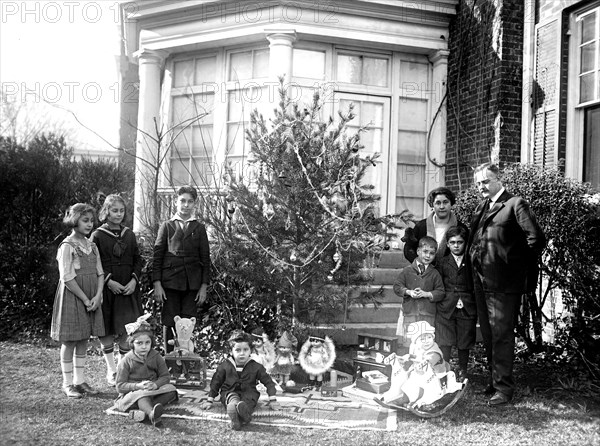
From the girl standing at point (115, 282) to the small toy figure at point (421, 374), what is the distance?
2437 mm

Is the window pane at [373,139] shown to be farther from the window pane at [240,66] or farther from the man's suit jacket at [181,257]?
the man's suit jacket at [181,257]

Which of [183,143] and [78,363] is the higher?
[183,143]

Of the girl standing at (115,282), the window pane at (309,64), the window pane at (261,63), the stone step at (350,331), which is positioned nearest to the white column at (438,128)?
the window pane at (309,64)

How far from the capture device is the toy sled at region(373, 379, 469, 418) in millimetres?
4582

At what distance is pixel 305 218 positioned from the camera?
223 inches

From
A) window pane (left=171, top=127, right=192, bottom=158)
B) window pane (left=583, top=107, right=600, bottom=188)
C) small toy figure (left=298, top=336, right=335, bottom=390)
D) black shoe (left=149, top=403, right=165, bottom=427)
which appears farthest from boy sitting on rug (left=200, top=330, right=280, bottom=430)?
window pane (left=171, top=127, right=192, bottom=158)

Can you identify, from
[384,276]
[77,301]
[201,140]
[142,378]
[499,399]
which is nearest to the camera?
[142,378]

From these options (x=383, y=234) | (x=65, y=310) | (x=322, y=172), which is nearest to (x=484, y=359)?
(x=383, y=234)

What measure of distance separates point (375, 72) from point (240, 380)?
19.6 feet

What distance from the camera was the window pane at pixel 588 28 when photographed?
734cm

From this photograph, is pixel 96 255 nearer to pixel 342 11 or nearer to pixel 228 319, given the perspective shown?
pixel 228 319

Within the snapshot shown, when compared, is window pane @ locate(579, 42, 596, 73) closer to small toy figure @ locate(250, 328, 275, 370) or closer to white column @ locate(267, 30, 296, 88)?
white column @ locate(267, 30, 296, 88)

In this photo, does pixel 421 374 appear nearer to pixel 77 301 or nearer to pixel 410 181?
pixel 77 301

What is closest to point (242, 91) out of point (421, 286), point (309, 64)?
point (309, 64)
